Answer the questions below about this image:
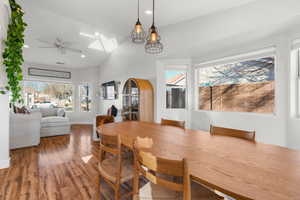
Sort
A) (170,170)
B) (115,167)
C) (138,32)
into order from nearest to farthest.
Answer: (170,170) → (115,167) → (138,32)

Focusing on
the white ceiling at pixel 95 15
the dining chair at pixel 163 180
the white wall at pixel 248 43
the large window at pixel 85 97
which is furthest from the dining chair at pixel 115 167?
the large window at pixel 85 97

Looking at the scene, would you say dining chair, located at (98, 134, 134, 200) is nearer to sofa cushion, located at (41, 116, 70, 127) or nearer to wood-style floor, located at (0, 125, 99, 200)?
wood-style floor, located at (0, 125, 99, 200)

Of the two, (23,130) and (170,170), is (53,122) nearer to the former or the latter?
(23,130)

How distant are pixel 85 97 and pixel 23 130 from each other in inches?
146

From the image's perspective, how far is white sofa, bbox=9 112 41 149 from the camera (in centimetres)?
328

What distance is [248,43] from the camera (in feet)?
8.30

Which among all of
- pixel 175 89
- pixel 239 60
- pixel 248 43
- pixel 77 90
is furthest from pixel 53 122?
pixel 248 43

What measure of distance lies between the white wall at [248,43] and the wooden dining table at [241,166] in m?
1.45

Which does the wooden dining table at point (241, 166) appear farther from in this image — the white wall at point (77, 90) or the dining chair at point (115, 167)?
the white wall at point (77, 90)

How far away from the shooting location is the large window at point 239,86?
7.93 feet

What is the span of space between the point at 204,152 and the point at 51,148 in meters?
3.66

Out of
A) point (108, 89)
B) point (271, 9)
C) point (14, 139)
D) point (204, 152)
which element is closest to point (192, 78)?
point (271, 9)

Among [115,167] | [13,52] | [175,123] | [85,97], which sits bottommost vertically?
[115,167]

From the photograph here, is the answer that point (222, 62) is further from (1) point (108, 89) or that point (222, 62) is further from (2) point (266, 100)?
(1) point (108, 89)
